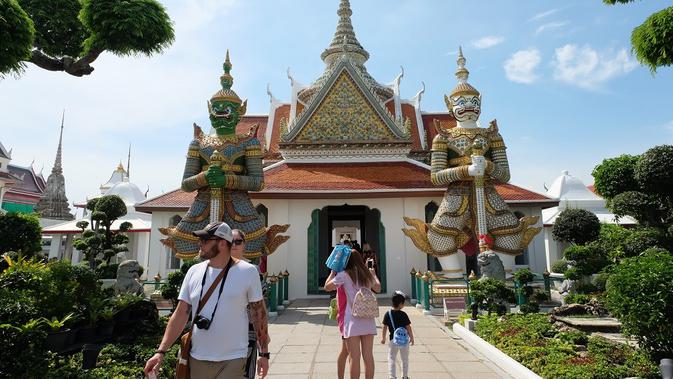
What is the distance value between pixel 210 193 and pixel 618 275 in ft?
26.6

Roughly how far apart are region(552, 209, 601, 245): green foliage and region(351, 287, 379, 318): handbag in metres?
8.56

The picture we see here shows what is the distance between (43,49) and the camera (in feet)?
29.0

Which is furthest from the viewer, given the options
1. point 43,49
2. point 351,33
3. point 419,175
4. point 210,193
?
point 351,33

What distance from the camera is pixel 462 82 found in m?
11.4

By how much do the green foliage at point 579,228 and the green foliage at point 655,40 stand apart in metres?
4.40

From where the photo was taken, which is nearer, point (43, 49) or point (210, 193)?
point (43, 49)

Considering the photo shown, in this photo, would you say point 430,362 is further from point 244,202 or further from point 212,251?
point 244,202

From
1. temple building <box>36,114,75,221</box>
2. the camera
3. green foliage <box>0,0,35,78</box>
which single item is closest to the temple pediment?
green foliage <box>0,0,35,78</box>

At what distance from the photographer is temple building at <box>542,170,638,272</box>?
1838 centimetres

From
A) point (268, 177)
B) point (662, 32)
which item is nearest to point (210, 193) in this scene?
point (268, 177)

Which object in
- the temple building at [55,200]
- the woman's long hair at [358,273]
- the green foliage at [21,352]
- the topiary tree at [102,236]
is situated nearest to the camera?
the green foliage at [21,352]

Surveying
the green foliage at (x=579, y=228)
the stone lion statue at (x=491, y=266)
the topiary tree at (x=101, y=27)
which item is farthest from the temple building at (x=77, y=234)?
the green foliage at (x=579, y=228)

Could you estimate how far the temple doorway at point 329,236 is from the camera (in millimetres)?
12102

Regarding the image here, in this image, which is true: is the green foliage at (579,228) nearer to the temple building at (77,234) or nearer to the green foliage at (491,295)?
the green foliage at (491,295)
